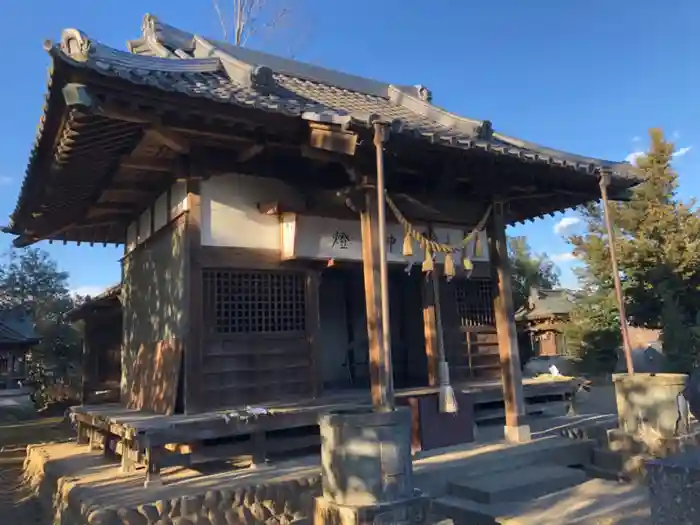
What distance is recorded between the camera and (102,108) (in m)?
5.34

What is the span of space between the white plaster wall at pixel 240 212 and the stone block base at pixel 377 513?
3777 mm

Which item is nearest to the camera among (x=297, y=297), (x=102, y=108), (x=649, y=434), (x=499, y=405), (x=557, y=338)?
(x=102, y=108)

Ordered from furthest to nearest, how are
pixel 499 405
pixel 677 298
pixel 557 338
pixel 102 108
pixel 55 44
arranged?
pixel 557 338
pixel 677 298
pixel 499 405
pixel 102 108
pixel 55 44

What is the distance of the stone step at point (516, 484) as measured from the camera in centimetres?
586

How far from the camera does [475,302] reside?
410 inches

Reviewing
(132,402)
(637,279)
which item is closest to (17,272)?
(132,402)

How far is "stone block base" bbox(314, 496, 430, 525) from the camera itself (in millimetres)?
4949

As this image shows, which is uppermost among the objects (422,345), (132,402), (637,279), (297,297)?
(637,279)

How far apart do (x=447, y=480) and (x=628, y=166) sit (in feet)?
18.1

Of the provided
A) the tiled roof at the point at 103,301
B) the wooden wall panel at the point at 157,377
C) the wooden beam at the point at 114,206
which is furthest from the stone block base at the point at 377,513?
the tiled roof at the point at 103,301

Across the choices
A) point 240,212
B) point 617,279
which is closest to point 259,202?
point 240,212

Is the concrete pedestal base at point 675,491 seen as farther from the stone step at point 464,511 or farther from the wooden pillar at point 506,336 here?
the wooden pillar at point 506,336

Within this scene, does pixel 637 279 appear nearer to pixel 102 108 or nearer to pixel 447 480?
pixel 447 480

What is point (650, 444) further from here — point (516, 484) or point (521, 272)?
point (521, 272)
